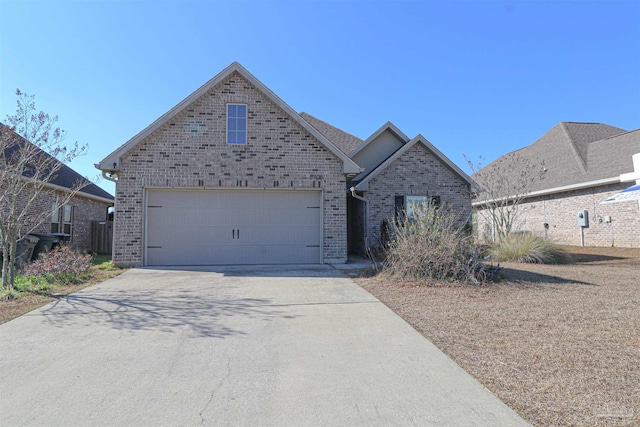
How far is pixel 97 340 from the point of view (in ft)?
14.6

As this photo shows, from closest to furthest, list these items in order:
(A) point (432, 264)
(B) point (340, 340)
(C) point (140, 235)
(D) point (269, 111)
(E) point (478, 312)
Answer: (B) point (340, 340) → (E) point (478, 312) → (A) point (432, 264) → (C) point (140, 235) → (D) point (269, 111)

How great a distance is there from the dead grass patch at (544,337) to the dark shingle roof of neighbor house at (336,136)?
32.3 ft

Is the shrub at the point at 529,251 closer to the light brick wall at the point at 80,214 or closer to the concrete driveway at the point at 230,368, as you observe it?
the concrete driveway at the point at 230,368

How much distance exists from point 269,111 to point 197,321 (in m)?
7.74

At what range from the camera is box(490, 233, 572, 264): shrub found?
A: 1162 centimetres

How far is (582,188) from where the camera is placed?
17500 mm

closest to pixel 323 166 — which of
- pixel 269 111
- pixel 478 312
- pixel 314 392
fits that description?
pixel 269 111

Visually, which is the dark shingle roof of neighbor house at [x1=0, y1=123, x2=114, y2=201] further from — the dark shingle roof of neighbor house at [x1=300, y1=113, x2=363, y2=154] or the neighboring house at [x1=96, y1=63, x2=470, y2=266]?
the dark shingle roof of neighbor house at [x1=300, y1=113, x2=363, y2=154]

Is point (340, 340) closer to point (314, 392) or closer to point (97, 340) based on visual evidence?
A: point (314, 392)

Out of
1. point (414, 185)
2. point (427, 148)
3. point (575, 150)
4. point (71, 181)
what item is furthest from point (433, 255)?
point (575, 150)

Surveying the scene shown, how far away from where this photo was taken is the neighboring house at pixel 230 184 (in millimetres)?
10617

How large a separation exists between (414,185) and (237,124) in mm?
7248

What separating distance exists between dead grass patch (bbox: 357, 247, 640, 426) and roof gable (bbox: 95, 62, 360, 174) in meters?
4.65

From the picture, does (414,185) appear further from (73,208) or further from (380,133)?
(73,208)
